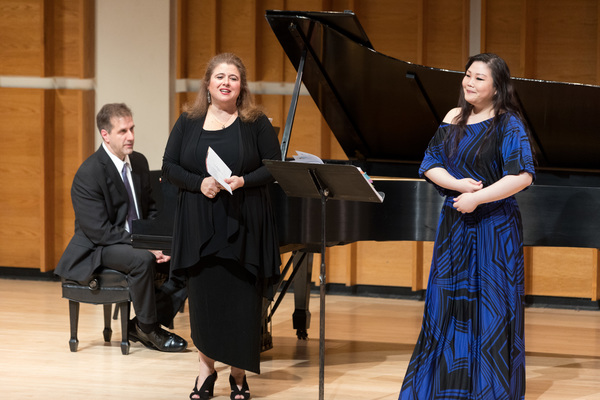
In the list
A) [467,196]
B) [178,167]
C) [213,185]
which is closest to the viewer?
[467,196]

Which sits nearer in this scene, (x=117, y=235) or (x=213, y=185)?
(x=213, y=185)

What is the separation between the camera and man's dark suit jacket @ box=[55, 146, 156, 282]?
486cm

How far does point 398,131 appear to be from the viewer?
5.05m

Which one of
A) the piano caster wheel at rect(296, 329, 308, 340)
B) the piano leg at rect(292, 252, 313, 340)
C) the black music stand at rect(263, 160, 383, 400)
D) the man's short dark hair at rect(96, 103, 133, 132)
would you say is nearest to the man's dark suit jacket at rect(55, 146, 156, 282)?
the man's short dark hair at rect(96, 103, 133, 132)

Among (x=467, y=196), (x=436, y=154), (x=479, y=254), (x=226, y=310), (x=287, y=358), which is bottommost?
(x=287, y=358)

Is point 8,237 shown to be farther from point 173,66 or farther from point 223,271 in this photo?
point 223,271

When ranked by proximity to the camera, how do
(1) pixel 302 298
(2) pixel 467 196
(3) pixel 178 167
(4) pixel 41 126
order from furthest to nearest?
(4) pixel 41 126 → (1) pixel 302 298 → (3) pixel 178 167 → (2) pixel 467 196

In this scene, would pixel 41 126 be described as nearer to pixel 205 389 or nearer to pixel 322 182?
pixel 205 389

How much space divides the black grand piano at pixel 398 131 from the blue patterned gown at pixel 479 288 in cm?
82

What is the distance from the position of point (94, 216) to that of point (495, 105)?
2379 millimetres

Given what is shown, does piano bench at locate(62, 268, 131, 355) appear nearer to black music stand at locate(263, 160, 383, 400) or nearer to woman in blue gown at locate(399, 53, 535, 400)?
black music stand at locate(263, 160, 383, 400)

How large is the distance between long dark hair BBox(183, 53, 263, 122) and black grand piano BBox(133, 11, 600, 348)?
0.97 feet

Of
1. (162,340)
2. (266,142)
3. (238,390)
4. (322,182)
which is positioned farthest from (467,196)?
(162,340)

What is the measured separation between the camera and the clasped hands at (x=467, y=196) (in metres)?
3.40
